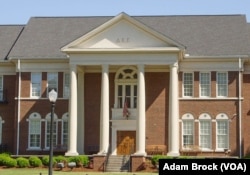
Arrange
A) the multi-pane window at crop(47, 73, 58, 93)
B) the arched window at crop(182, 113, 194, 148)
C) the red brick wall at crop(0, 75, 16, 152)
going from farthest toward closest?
1. the red brick wall at crop(0, 75, 16, 152)
2. the multi-pane window at crop(47, 73, 58, 93)
3. the arched window at crop(182, 113, 194, 148)

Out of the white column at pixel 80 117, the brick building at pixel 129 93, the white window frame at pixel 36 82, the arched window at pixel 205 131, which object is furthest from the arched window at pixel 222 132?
the white window frame at pixel 36 82

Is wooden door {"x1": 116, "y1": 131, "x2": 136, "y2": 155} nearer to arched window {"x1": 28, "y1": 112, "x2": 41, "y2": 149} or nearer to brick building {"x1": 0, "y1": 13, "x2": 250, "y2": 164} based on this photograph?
brick building {"x1": 0, "y1": 13, "x2": 250, "y2": 164}

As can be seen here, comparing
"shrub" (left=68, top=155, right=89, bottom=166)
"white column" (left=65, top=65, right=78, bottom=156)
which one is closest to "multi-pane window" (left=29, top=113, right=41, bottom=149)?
"white column" (left=65, top=65, right=78, bottom=156)

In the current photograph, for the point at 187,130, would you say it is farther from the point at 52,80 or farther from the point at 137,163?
the point at 52,80

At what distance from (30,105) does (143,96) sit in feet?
34.0

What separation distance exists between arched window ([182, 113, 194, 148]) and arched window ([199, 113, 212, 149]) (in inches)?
27.8

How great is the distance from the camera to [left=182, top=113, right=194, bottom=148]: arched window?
43.2 meters

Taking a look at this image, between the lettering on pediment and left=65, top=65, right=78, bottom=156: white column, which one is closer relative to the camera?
left=65, top=65, right=78, bottom=156: white column

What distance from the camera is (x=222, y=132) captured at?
43.0 metres

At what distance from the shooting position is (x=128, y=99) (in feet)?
144

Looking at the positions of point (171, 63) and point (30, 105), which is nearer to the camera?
point (171, 63)

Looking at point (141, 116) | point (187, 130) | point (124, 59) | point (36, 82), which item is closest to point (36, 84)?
point (36, 82)

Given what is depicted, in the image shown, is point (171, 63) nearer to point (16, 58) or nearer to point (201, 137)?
point (201, 137)

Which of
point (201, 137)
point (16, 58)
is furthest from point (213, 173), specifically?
point (16, 58)
